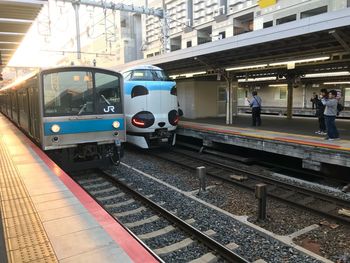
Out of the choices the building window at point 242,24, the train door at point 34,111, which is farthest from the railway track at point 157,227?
the building window at point 242,24

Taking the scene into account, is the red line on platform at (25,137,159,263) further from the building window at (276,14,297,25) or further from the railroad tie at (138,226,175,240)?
the building window at (276,14,297,25)

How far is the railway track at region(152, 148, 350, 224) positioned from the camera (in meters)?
6.08

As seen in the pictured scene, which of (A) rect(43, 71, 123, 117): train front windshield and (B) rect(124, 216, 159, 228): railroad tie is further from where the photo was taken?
(A) rect(43, 71, 123, 117): train front windshield

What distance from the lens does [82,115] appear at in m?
7.56

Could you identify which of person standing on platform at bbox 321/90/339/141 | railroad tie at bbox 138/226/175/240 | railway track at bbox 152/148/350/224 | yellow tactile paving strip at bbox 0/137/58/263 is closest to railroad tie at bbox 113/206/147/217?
railroad tie at bbox 138/226/175/240

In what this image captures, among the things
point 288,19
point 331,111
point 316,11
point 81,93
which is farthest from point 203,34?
point 81,93

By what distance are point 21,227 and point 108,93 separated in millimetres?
4798

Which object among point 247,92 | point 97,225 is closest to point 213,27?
point 247,92

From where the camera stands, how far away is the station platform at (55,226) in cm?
305

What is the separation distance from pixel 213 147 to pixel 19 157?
658cm

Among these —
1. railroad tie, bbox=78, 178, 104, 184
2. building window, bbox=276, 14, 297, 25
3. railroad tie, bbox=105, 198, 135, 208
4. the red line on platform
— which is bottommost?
railroad tie, bbox=105, 198, 135, 208

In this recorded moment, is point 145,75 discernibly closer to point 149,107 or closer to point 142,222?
point 149,107

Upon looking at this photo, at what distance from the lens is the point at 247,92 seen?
1249 inches

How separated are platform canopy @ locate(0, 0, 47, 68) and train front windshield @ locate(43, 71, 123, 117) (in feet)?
4.40
